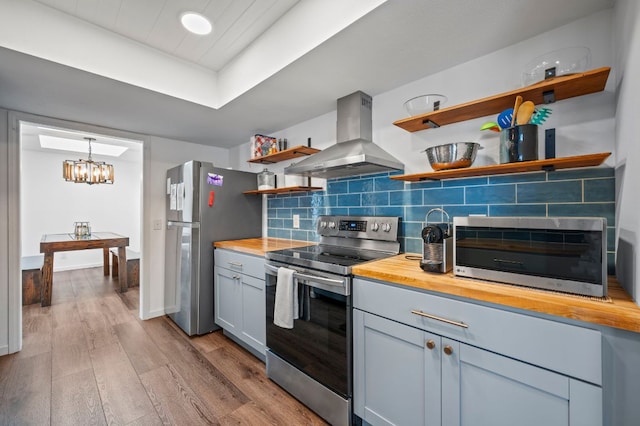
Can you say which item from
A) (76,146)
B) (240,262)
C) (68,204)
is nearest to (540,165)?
(240,262)

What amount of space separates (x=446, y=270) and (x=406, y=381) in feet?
1.77

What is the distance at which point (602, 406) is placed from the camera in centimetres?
82

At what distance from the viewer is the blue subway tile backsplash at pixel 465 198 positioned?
125 centimetres

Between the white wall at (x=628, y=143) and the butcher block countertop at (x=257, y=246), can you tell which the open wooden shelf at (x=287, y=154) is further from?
the white wall at (x=628, y=143)

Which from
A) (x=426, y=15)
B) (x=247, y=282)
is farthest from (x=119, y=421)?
(x=426, y=15)

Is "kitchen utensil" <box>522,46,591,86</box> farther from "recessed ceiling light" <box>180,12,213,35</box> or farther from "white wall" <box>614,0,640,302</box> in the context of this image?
"recessed ceiling light" <box>180,12,213,35</box>

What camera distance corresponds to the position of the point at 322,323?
62.2 inches

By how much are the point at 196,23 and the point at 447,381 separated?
228 centimetres

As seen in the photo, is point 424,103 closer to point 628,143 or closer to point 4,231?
point 628,143

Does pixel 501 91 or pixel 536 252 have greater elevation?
pixel 501 91

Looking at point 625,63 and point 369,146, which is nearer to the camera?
point 625,63

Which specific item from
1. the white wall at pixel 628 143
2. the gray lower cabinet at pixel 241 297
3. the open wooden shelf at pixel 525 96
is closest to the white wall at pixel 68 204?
the gray lower cabinet at pixel 241 297

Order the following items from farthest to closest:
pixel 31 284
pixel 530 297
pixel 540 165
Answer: pixel 31 284, pixel 540 165, pixel 530 297

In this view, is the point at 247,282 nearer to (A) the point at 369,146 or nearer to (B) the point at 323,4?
(A) the point at 369,146
